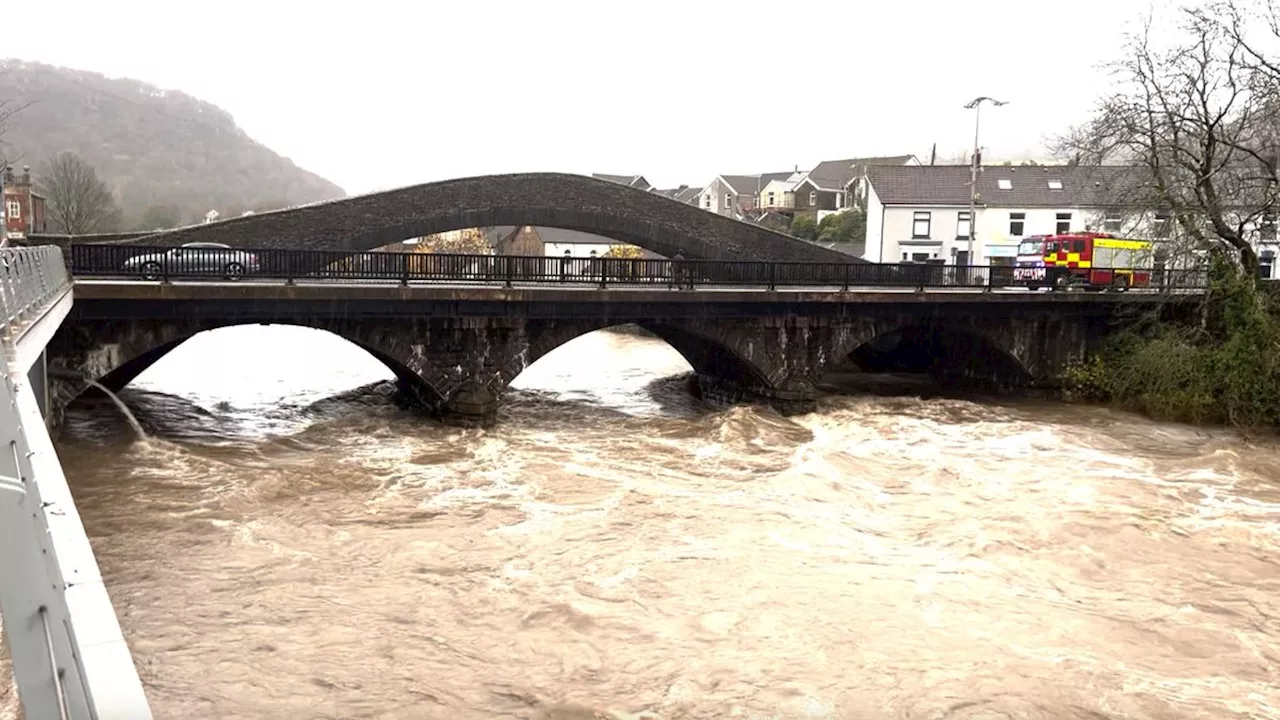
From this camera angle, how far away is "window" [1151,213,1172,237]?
27484 mm

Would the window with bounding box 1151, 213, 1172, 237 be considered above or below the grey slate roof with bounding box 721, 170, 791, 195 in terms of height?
below

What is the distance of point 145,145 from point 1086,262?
356 ft

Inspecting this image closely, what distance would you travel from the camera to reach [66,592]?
11.6 ft

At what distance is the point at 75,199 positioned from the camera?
61.1 m

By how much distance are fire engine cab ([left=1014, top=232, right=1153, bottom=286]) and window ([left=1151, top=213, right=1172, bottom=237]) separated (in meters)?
0.41

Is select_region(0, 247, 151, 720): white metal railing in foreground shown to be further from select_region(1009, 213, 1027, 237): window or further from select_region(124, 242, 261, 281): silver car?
select_region(1009, 213, 1027, 237): window

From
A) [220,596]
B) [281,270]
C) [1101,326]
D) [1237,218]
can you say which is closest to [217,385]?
[281,270]

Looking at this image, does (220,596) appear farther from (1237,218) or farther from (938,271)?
(1237,218)

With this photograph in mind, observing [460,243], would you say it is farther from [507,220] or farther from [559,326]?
[559,326]

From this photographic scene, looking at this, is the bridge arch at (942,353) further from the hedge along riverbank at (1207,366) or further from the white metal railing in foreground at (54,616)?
the white metal railing in foreground at (54,616)

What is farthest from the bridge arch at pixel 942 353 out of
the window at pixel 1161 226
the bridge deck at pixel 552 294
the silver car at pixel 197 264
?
the silver car at pixel 197 264

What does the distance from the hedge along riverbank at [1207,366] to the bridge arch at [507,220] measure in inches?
456

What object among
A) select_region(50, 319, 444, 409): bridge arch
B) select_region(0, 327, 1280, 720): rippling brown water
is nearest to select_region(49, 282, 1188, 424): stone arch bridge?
select_region(50, 319, 444, 409): bridge arch

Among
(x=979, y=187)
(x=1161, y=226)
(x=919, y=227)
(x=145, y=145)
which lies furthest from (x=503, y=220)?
(x=145, y=145)
